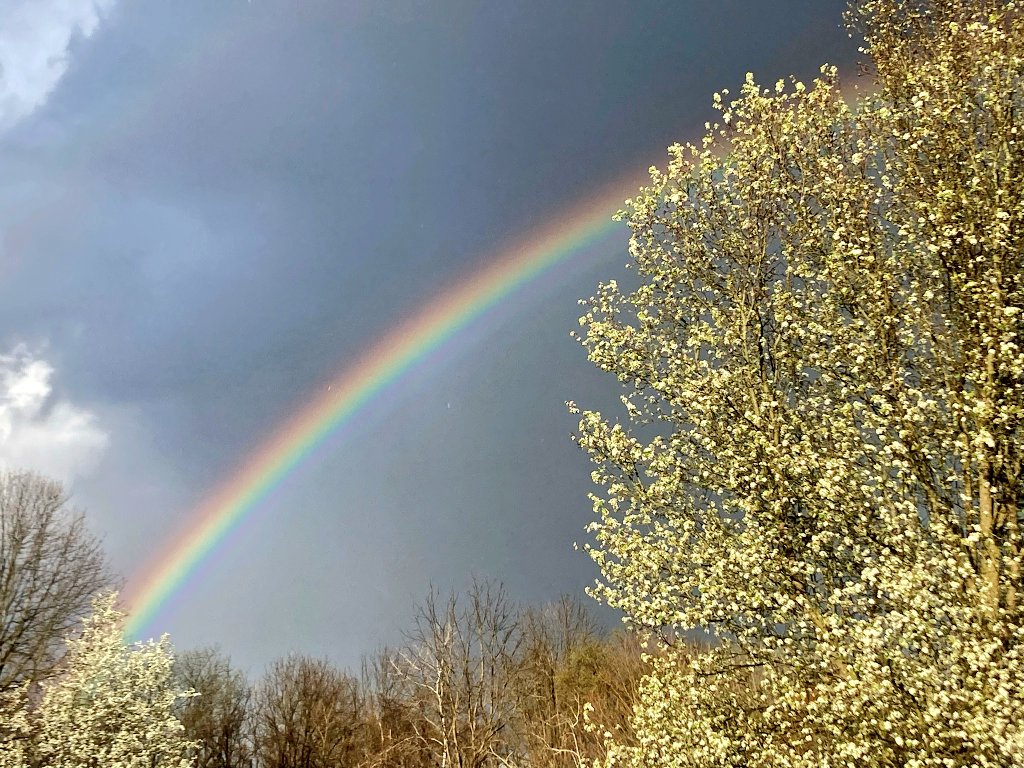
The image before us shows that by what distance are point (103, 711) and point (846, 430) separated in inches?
963

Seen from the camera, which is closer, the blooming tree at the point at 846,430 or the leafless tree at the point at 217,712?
the blooming tree at the point at 846,430

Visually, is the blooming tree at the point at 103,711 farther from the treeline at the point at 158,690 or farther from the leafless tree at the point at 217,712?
the leafless tree at the point at 217,712

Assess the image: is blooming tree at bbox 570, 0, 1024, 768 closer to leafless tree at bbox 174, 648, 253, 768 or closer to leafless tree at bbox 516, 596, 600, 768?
leafless tree at bbox 516, 596, 600, 768

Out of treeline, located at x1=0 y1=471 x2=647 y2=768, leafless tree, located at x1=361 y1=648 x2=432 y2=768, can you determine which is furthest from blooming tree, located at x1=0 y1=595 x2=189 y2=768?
leafless tree, located at x1=361 y1=648 x2=432 y2=768

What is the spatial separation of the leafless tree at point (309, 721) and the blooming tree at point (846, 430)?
4582 cm

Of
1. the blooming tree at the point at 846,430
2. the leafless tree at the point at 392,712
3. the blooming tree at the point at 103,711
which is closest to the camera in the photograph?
the blooming tree at the point at 846,430

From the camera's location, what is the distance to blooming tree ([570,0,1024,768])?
8523mm

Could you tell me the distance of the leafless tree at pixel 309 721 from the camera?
5200cm

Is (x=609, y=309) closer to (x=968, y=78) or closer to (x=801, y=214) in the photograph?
(x=801, y=214)

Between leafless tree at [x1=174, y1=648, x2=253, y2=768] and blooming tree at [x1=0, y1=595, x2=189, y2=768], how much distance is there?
27.5 m

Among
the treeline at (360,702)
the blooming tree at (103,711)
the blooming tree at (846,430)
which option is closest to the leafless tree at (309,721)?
the treeline at (360,702)

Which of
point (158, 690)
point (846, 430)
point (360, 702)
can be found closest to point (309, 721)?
point (360, 702)

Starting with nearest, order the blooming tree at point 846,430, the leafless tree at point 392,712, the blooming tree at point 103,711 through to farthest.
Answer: the blooming tree at point 846,430 → the blooming tree at point 103,711 → the leafless tree at point 392,712

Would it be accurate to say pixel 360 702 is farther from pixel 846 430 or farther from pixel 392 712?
pixel 846 430
